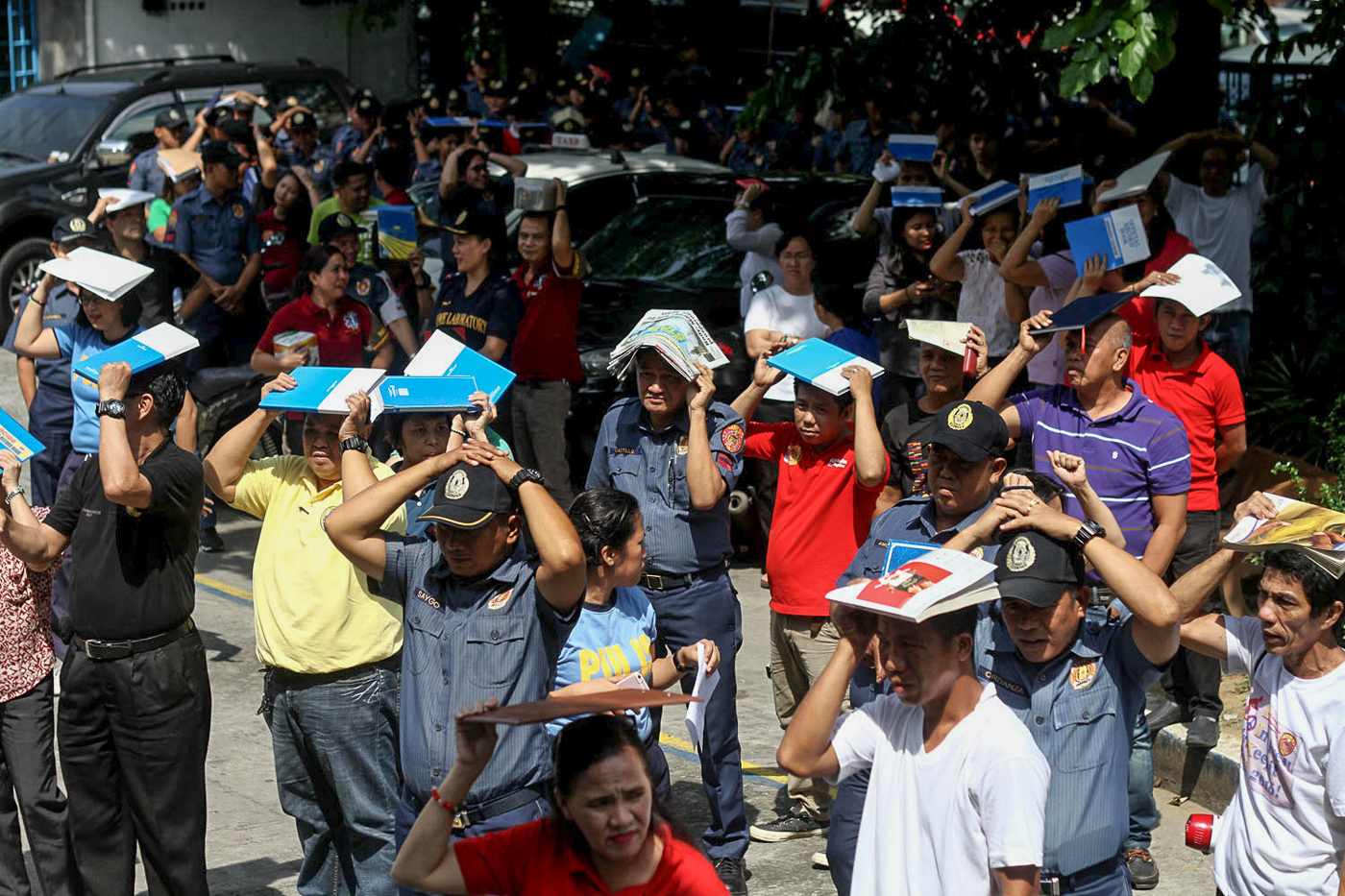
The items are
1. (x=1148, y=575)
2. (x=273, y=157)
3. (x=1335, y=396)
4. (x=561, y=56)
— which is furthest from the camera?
(x=561, y=56)

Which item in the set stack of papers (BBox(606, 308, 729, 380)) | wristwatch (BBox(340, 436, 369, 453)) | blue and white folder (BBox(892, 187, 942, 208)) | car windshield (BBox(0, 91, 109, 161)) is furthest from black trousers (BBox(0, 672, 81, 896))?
car windshield (BBox(0, 91, 109, 161))

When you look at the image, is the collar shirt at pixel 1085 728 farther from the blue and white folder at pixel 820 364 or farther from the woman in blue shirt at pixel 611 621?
the blue and white folder at pixel 820 364

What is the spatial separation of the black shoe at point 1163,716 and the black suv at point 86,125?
31.9ft

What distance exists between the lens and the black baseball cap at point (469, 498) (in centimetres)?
429

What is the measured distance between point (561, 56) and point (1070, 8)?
10446 millimetres

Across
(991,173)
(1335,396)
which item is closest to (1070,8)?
(991,173)

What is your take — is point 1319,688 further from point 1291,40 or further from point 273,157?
point 273,157

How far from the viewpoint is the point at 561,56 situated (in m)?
20.5

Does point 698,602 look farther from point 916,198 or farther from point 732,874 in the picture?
point 916,198

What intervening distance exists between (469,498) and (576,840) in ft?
3.85

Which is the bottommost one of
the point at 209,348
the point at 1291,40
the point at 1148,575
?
the point at 209,348

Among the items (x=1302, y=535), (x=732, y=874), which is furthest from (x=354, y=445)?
(x=1302, y=535)

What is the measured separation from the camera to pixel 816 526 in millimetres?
6121

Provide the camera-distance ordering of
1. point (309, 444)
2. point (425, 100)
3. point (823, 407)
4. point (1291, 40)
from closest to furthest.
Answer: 1. point (309, 444)
2. point (823, 407)
3. point (1291, 40)
4. point (425, 100)
